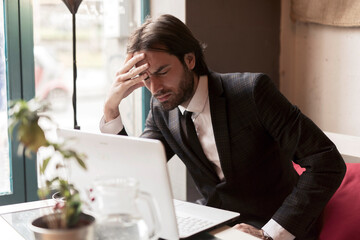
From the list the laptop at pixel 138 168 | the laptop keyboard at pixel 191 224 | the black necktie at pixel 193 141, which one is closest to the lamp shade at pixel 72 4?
the black necktie at pixel 193 141

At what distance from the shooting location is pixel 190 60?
72.9 inches

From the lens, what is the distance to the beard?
1.76 m

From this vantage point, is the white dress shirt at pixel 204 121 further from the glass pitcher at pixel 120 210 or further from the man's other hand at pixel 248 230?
the glass pitcher at pixel 120 210

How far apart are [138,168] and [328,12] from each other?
1.86 metres

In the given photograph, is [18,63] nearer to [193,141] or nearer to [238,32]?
[193,141]

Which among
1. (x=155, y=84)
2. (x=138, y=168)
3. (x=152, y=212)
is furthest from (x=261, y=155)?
(x=152, y=212)

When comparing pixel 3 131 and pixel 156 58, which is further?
pixel 3 131

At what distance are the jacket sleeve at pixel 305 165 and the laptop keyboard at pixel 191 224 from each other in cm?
37

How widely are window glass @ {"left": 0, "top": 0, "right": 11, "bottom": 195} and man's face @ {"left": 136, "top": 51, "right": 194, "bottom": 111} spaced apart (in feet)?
2.61

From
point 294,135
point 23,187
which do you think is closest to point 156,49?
point 294,135

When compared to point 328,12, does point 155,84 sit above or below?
below

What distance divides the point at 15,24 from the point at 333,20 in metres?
1.58

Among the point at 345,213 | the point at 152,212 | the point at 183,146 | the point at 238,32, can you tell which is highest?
the point at 238,32

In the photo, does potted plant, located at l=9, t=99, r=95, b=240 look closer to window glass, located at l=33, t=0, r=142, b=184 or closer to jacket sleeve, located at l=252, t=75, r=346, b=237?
jacket sleeve, located at l=252, t=75, r=346, b=237
